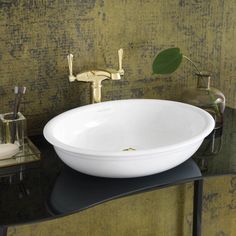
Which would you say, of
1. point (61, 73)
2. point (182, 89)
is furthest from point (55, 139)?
point (182, 89)

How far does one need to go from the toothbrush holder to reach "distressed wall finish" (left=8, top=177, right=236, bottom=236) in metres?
0.35

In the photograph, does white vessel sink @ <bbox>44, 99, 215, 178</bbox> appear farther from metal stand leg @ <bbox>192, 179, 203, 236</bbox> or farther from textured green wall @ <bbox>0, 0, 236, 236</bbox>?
metal stand leg @ <bbox>192, 179, 203, 236</bbox>

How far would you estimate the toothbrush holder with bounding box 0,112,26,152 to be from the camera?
1197mm

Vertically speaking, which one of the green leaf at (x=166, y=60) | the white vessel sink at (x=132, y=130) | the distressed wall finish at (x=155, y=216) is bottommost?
the distressed wall finish at (x=155, y=216)

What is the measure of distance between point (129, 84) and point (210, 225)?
0.68 meters

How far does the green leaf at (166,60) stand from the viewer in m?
1.37

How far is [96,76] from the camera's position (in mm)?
1296

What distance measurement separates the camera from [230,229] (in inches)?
72.2

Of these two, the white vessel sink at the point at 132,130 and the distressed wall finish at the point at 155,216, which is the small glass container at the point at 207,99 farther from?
the distressed wall finish at the point at 155,216

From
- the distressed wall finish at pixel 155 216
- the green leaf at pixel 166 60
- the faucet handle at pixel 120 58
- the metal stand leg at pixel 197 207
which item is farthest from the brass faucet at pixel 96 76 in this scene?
the metal stand leg at pixel 197 207

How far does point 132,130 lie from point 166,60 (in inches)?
9.1

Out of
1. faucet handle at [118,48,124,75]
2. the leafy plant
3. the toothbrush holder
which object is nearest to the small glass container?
the leafy plant

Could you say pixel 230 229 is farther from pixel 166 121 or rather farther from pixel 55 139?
pixel 55 139

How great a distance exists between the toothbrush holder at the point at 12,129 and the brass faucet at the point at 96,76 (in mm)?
180
